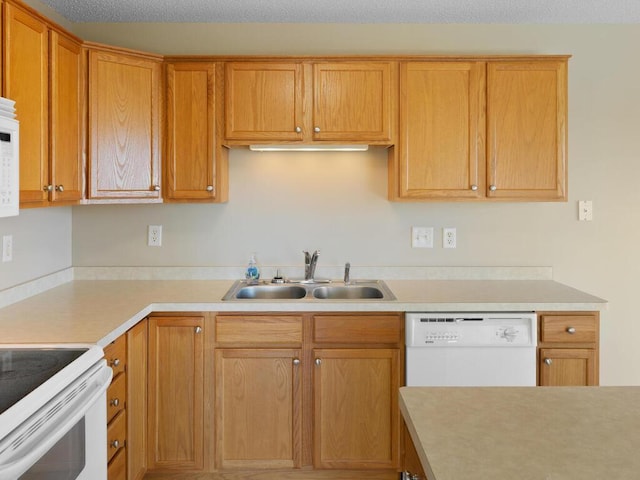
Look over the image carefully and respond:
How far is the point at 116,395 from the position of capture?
85.1 inches

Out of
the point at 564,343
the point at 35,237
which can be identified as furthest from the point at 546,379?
the point at 35,237

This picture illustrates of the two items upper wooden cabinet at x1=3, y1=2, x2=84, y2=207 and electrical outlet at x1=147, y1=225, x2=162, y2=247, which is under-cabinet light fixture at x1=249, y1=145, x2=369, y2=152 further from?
upper wooden cabinet at x1=3, y1=2, x2=84, y2=207

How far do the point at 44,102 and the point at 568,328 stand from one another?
2.48 meters

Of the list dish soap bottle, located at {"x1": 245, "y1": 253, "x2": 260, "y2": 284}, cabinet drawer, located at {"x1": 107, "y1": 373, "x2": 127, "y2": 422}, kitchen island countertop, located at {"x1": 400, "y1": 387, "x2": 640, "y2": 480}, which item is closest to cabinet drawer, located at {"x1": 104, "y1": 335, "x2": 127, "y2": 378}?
cabinet drawer, located at {"x1": 107, "y1": 373, "x2": 127, "y2": 422}

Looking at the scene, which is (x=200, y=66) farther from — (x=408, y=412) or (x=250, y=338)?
(x=408, y=412)

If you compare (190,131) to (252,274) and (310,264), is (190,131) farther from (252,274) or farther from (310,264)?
(310,264)

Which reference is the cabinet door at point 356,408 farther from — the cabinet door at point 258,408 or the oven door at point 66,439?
the oven door at point 66,439

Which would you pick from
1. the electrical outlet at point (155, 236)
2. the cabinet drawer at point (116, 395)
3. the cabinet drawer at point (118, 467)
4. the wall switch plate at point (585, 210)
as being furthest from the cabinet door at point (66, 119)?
the wall switch plate at point (585, 210)

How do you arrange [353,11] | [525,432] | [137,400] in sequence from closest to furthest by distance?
[525,432] < [137,400] < [353,11]

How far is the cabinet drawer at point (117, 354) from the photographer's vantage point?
2061 mm

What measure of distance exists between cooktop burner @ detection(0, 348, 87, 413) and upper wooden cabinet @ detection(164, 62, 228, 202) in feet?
4.11

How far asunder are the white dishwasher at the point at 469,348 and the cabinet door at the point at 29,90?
168 centimetres

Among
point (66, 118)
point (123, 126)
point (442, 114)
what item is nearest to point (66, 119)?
point (66, 118)

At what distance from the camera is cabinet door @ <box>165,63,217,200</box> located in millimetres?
2807
